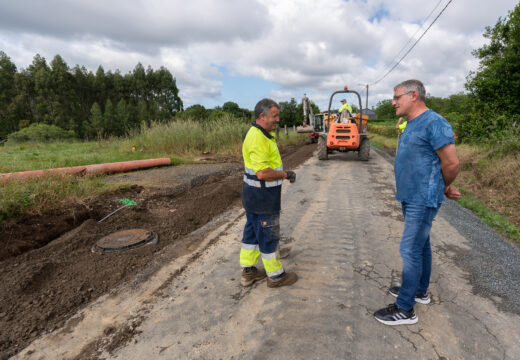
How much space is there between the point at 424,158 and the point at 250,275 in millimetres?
1913

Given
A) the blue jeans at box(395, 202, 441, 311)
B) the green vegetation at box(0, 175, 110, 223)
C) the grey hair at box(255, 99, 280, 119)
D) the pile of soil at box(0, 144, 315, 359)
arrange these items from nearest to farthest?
the blue jeans at box(395, 202, 441, 311)
the pile of soil at box(0, 144, 315, 359)
the grey hair at box(255, 99, 280, 119)
the green vegetation at box(0, 175, 110, 223)

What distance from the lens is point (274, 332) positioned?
85.5 inches

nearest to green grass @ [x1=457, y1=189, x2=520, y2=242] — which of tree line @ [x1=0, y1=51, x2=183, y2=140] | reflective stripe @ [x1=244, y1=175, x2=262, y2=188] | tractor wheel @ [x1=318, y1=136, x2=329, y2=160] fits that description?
reflective stripe @ [x1=244, y1=175, x2=262, y2=188]

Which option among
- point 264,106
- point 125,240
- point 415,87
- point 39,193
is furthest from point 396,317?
A: point 39,193

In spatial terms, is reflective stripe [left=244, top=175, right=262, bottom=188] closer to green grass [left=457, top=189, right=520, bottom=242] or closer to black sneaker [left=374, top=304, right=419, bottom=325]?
black sneaker [left=374, top=304, right=419, bottom=325]

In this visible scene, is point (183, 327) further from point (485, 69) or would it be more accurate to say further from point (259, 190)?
point (485, 69)

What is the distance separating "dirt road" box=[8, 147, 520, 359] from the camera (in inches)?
79.4

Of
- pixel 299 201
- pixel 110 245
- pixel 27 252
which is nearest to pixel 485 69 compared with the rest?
pixel 299 201

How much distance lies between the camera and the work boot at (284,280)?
9.13 feet

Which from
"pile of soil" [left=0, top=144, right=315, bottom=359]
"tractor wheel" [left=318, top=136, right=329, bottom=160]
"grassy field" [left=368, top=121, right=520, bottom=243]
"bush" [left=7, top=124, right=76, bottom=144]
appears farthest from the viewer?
"bush" [left=7, top=124, right=76, bottom=144]

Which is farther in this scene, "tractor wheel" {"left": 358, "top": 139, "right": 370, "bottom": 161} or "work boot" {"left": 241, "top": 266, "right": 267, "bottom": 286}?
"tractor wheel" {"left": 358, "top": 139, "right": 370, "bottom": 161}

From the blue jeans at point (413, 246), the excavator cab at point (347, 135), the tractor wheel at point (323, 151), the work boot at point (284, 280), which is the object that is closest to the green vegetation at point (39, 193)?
Result: the work boot at point (284, 280)

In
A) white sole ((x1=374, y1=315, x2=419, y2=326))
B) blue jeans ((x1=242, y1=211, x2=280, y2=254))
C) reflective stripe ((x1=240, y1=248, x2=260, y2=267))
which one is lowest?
white sole ((x1=374, y1=315, x2=419, y2=326))

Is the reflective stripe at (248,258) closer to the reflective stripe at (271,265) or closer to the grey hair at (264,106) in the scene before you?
the reflective stripe at (271,265)
